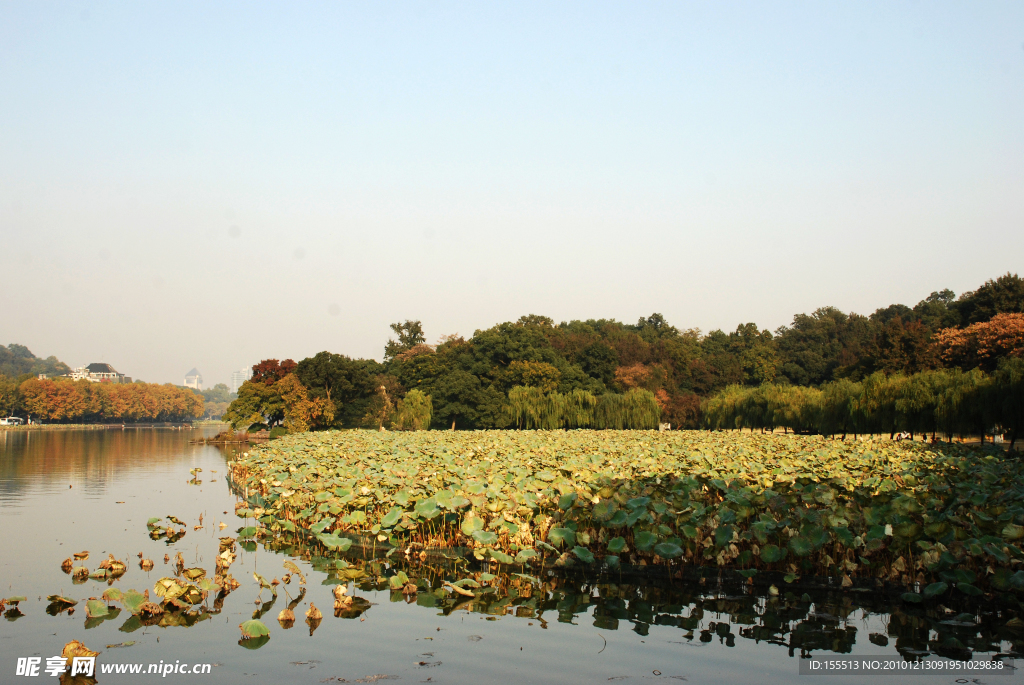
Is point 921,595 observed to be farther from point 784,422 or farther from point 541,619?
point 784,422

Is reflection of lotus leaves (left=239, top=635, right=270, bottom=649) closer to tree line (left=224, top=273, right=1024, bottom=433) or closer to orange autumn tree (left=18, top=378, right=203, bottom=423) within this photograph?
tree line (left=224, top=273, right=1024, bottom=433)

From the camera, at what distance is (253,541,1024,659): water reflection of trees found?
20.9 feet

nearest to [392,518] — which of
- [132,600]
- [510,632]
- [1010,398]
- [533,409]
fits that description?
[510,632]

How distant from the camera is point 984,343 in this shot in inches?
1470

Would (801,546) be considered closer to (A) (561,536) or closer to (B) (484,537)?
(A) (561,536)

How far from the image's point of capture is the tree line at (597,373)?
42469 millimetres

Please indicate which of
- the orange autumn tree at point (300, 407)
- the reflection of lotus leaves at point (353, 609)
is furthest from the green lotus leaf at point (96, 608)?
the orange autumn tree at point (300, 407)

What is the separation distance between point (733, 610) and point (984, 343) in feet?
120

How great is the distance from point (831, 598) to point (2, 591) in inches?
335

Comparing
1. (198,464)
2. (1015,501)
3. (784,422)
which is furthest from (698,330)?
(1015,501)

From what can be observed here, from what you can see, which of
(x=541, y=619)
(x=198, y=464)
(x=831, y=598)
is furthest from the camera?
(x=198, y=464)

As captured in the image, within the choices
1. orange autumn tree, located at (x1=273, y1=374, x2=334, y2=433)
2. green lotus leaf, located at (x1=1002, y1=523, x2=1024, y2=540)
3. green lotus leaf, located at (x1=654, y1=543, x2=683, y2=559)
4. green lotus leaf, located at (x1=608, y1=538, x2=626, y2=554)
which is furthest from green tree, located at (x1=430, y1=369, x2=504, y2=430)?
green lotus leaf, located at (x1=1002, y1=523, x2=1024, y2=540)

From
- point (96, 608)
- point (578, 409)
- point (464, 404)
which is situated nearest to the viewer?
point (96, 608)

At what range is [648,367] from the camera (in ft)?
206
